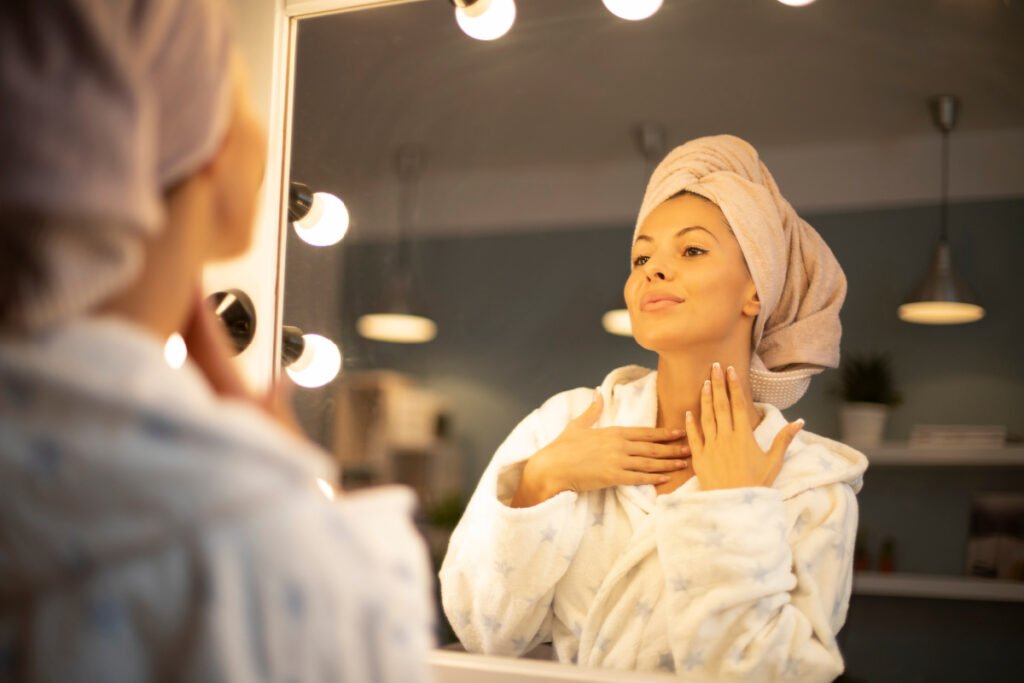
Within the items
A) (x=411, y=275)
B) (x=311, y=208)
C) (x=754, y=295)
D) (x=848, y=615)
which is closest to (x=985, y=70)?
(x=754, y=295)

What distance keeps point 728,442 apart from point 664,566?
0.40 feet

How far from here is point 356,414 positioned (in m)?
1.12

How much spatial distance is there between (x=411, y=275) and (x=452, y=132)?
0.55 ft

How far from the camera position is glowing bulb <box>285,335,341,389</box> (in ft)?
3.71

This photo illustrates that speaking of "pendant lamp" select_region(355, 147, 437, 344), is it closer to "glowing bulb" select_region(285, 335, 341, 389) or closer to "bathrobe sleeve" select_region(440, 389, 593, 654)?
"glowing bulb" select_region(285, 335, 341, 389)

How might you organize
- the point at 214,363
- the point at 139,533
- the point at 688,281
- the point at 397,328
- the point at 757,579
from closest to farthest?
the point at 139,533 < the point at 214,363 < the point at 757,579 < the point at 688,281 < the point at 397,328

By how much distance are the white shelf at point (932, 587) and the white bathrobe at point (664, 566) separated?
0.02 m

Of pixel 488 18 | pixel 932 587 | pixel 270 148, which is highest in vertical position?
pixel 488 18

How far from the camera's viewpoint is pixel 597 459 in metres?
0.91

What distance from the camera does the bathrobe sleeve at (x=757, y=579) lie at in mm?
805

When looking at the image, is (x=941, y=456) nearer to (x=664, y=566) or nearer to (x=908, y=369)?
(x=908, y=369)

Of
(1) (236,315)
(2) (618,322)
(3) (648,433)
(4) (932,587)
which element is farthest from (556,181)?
(4) (932,587)

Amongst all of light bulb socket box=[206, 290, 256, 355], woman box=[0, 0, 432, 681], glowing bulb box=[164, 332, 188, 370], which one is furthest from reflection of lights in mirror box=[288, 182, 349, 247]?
woman box=[0, 0, 432, 681]

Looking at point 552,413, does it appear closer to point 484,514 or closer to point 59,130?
point 484,514
